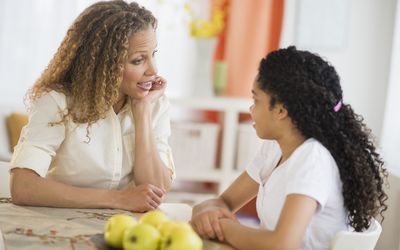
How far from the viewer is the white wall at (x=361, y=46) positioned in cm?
401

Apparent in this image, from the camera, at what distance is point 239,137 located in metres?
4.29

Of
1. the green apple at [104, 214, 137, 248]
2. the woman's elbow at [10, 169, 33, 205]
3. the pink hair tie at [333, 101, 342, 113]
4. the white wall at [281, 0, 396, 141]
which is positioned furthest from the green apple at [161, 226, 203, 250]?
the white wall at [281, 0, 396, 141]

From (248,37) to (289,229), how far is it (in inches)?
127

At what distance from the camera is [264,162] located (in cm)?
174

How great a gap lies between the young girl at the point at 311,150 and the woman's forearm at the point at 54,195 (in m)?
0.31

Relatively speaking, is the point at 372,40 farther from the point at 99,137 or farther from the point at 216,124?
the point at 99,137

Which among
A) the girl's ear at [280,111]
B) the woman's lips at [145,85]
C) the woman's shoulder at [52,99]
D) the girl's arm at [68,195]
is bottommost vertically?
the girl's arm at [68,195]

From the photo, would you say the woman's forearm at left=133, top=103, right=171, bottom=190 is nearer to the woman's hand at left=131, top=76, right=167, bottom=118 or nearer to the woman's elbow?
the woman's hand at left=131, top=76, right=167, bottom=118

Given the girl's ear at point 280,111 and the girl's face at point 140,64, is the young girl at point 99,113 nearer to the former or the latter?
the girl's face at point 140,64

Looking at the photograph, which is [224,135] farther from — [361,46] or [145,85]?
[145,85]

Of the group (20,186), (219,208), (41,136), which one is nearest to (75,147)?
(41,136)

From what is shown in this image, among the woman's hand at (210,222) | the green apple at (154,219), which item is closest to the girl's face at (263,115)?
the woman's hand at (210,222)

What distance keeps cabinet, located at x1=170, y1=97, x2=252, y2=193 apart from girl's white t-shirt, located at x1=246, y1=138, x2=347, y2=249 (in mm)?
2600

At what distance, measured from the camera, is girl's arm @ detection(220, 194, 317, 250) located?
1.34m
